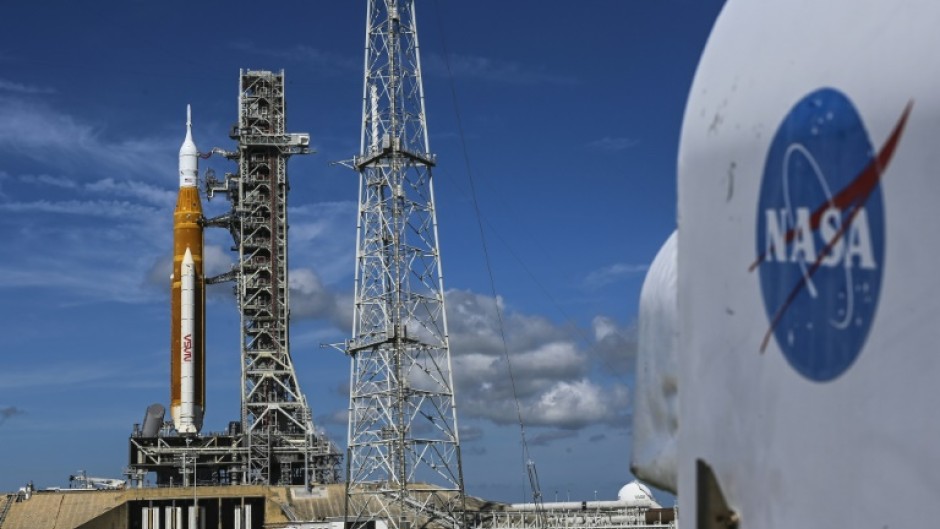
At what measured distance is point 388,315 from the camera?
186 ft

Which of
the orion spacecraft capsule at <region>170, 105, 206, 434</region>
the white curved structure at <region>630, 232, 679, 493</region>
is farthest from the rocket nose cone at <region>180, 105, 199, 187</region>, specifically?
the white curved structure at <region>630, 232, 679, 493</region>

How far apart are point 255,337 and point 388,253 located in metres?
23.4

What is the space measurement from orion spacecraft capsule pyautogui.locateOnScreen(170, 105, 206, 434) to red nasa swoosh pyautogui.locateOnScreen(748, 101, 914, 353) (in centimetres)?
7226

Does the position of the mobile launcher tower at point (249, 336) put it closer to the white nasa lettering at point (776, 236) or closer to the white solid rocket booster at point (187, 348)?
the white solid rocket booster at point (187, 348)

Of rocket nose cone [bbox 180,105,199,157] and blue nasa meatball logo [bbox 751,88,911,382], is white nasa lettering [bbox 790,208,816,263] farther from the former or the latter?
rocket nose cone [bbox 180,105,199,157]

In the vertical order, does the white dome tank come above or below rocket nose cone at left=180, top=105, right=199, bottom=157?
below

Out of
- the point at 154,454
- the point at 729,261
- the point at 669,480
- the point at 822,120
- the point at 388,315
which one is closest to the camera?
the point at 822,120

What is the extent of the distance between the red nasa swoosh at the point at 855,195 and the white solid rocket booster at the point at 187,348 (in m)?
72.3

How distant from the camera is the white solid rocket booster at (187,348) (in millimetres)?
73625

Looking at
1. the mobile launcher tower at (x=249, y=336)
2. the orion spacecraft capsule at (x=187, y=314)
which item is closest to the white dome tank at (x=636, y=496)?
the mobile launcher tower at (x=249, y=336)

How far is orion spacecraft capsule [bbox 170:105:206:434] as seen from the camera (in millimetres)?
74000

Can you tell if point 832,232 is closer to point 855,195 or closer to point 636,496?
point 855,195

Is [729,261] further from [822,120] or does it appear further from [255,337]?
[255,337]

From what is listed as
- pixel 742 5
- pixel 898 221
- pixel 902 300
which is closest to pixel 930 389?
pixel 902 300
